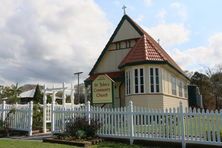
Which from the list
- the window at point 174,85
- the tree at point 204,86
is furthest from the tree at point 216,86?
the window at point 174,85

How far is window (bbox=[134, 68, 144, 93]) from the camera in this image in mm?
17953

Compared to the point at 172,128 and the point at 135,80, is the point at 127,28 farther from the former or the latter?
the point at 172,128

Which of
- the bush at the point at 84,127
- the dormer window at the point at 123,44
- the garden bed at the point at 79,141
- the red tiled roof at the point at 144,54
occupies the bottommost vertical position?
the garden bed at the point at 79,141

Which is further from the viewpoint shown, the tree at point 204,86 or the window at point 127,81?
the tree at point 204,86

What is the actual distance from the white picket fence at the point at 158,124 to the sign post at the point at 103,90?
3.68 metres

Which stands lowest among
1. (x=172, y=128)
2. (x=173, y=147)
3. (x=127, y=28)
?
(x=173, y=147)

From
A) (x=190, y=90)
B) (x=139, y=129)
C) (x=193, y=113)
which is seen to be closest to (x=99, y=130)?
(x=139, y=129)

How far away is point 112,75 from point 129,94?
299cm

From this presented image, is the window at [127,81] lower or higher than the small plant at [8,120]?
higher

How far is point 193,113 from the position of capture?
404 inches

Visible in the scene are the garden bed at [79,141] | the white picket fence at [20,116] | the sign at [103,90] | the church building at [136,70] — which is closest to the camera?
the garden bed at [79,141]

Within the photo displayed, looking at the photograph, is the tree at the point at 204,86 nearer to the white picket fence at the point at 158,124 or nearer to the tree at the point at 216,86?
the tree at the point at 216,86

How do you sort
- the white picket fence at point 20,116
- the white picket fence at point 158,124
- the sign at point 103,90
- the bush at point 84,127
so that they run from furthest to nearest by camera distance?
the sign at point 103,90
the white picket fence at point 20,116
the bush at point 84,127
the white picket fence at point 158,124

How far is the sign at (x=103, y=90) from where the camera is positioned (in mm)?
16531
